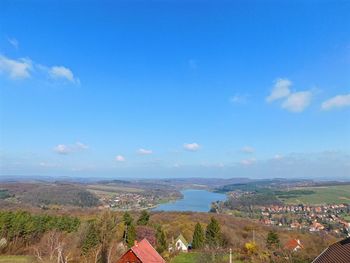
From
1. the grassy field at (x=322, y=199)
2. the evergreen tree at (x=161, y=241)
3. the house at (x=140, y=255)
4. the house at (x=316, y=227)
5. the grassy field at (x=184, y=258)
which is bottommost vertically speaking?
the grassy field at (x=184, y=258)

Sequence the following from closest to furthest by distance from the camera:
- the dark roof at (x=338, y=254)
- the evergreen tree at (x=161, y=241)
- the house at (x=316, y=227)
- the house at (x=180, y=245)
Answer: the dark roof at (x=338, y=254) → the evergreen tree at (x=161, y=241) → the house at (x=180, y=245) → the house at (x=316, y=227)

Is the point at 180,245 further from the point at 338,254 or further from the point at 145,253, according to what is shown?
the point at 338,254

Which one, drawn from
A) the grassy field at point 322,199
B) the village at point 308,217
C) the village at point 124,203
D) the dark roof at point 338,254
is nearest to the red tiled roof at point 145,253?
the dark roof at point 338,254

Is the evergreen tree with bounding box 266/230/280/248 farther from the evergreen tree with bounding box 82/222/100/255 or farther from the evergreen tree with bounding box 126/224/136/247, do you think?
the evergreen tree with bounding box 82/222/100/255

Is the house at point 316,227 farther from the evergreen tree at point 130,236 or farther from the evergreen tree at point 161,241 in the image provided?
the evergreen tree at point 130,236

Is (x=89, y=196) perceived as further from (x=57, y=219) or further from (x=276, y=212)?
(x=57, y=219)

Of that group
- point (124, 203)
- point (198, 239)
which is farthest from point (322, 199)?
point (198, 239)

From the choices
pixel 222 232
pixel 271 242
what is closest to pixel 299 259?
pixel 271 242

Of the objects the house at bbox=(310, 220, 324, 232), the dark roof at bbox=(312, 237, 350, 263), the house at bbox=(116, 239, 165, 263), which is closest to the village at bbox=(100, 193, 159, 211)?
the house at bbox=(310, 220, 324, 232)
